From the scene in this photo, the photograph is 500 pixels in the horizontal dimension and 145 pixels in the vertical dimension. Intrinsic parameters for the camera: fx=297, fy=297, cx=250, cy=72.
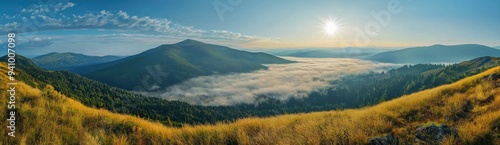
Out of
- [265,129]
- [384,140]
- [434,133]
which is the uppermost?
[434,133]

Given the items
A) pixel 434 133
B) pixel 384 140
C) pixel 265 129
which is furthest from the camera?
pixel 265 129

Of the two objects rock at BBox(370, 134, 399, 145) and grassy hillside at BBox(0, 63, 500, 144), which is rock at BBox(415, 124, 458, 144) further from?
rock at BBox(370, 134, 399, 145)

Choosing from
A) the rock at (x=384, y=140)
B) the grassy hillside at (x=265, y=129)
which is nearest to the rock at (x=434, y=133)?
the grassy hillside at (x=265, y=129)

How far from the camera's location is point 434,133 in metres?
8.88

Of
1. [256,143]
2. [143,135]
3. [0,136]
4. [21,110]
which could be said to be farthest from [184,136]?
[21,110]

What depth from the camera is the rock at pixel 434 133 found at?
8477 mm

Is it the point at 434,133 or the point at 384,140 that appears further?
the point at 434,133

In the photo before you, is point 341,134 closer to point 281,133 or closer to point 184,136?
point 281,133

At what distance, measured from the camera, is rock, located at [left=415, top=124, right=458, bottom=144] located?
8477mm

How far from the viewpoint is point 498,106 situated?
11.5m

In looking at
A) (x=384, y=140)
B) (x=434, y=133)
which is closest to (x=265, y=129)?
(x=384, y=140)

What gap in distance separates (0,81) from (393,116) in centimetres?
2045

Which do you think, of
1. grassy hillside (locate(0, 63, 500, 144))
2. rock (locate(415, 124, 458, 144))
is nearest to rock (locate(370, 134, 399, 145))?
grassy hillside (locate(0, 63, 500, 144))

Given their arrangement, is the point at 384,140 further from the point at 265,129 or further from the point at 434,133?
the point at 265,129
